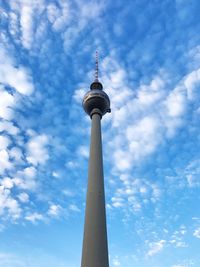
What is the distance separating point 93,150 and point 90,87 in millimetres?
23833

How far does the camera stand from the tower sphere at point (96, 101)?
73312 mm

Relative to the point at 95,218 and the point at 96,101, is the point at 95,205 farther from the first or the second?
the point at 96,101

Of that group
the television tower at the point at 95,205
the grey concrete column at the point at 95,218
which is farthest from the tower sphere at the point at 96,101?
the grey concrete column at the point at 95,218

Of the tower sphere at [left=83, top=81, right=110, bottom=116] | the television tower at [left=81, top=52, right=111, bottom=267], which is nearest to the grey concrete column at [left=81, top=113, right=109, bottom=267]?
the television tower at [left=81, top=52, right=111, bottom=267]

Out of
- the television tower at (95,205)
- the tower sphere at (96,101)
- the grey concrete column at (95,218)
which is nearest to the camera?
the grey concrete column at (95,218)

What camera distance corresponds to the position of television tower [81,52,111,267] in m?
45.6

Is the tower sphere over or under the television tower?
over

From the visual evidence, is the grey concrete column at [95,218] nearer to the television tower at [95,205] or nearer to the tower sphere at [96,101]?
the television tower at [95,205]

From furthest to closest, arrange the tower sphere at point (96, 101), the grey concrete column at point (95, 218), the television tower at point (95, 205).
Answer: the tower sphere at point (96, 101) → the television tower at point (95, 205) → the grey concrete column at point (95, 218)

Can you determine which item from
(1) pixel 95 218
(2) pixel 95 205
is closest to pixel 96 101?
(2) pixel 95 205

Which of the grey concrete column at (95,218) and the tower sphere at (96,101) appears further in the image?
the tower sphere at (96,101)

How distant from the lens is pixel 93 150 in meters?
61.6

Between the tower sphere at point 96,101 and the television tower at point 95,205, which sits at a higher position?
the tower sphere at point 96,101

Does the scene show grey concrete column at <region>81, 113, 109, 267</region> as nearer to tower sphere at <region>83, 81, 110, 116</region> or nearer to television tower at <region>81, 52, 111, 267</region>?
television tower at <region>81, 52, 111, 267</region>
